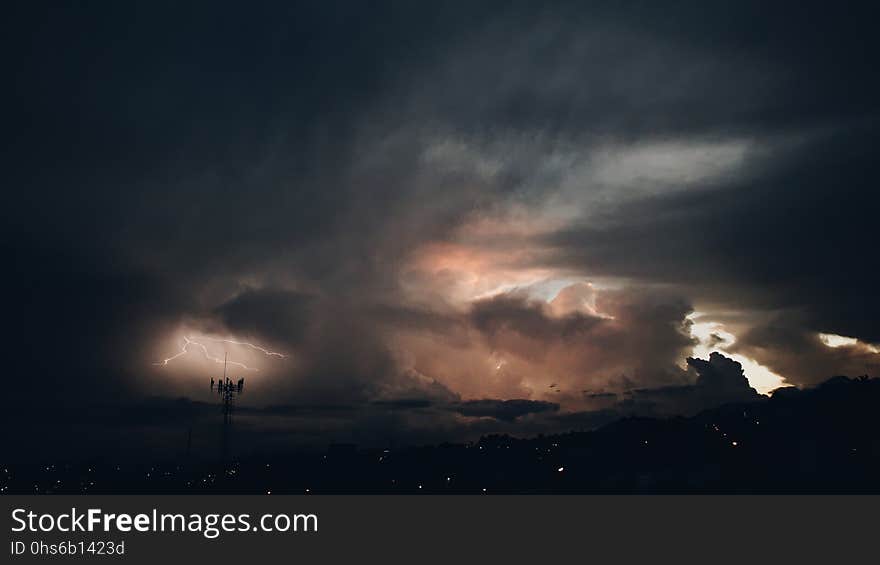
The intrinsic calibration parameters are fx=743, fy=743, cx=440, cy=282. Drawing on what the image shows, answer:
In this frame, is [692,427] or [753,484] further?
[692,427]

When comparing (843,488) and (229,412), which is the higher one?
(229,412)
